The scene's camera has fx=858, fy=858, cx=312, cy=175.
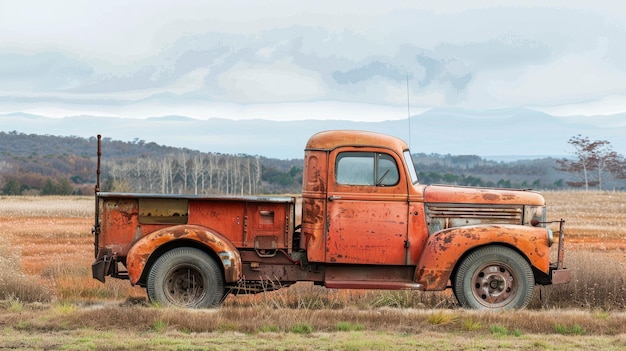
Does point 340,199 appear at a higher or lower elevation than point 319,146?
lower

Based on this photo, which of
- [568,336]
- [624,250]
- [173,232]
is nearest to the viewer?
[568,336]

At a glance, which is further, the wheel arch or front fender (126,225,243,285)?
the wheel arch

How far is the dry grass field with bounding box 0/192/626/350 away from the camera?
8.48 m

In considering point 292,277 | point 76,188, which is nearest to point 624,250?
point 292,277

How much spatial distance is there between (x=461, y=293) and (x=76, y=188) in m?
87.4

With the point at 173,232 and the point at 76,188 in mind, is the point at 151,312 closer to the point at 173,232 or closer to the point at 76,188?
the point at 173,232

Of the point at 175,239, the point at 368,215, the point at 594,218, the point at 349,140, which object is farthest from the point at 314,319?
the point at 594,218

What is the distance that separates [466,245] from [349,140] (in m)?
1.95

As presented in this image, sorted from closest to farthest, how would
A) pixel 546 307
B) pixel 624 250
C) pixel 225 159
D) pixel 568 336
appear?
pixel 568 336 < pixel 546 307 < pixel 624 250 < pixel 225 159

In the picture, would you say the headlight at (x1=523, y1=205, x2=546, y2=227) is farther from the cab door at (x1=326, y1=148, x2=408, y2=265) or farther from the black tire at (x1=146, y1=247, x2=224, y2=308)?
the black tire at (x1=146, y1=247, x2=224, y2=308)

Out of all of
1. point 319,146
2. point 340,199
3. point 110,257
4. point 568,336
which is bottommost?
point 568,336

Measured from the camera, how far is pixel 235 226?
35.5 ft

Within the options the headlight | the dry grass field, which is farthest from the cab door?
the headlight

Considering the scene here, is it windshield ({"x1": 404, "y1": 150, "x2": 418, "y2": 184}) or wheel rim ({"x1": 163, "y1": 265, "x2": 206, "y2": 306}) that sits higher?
windshield ({"x1": 404, "y1": 150, "x2": 418, "y2": 184})
